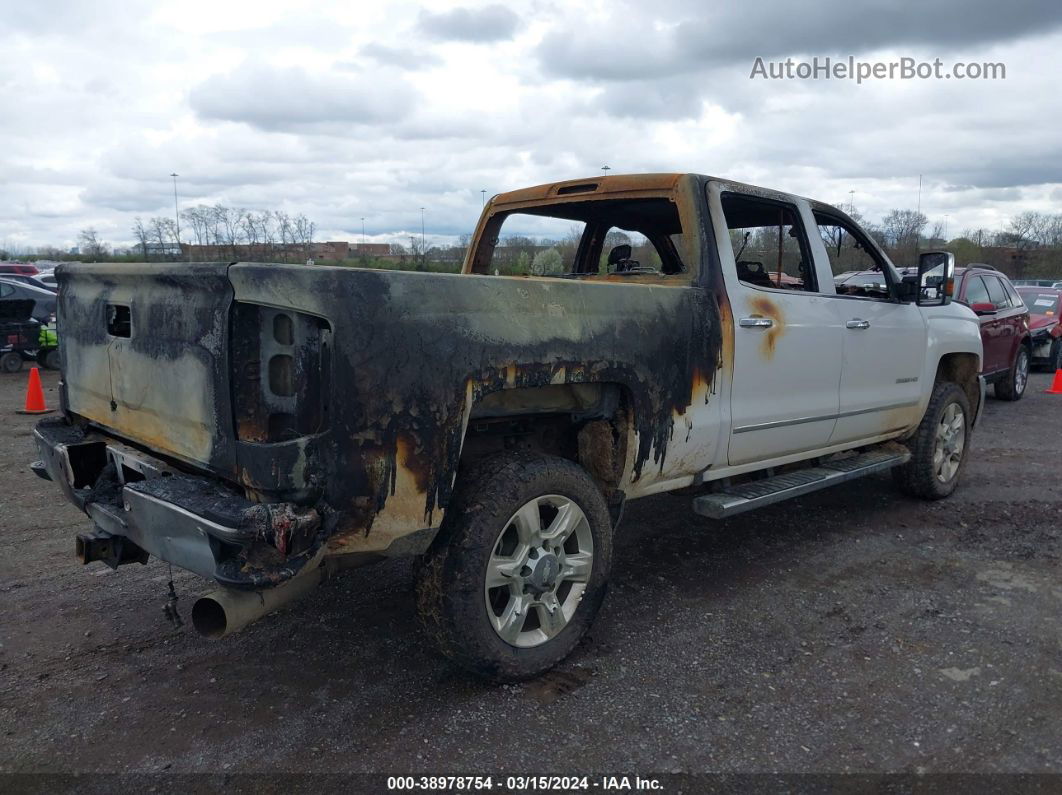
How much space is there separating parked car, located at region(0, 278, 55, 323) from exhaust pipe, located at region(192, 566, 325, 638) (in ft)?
49.0

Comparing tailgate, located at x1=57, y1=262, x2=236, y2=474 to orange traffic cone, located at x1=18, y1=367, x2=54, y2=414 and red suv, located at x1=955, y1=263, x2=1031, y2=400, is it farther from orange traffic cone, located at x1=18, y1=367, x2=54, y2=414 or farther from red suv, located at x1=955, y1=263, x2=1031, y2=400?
red suv, located at x1=955, y1=263, x2=1031, y2=400

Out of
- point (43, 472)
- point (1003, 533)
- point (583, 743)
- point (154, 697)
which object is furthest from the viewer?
point (1003, 533)

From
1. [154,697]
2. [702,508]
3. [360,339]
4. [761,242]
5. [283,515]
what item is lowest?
[154,697]

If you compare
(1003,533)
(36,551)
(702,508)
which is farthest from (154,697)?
(1003,533)

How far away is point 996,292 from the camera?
36.2ft

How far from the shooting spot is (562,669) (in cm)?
347

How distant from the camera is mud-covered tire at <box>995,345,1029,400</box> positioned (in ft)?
37.0

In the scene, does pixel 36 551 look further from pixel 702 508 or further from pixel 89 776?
pixel 702 508

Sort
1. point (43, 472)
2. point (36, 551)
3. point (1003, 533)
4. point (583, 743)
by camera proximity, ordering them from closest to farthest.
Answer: point (583, 743) < point (43, 472) < point (36, 551) < point (1003, 533)

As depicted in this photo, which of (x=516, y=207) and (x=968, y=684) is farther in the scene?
(x=516, y=207)

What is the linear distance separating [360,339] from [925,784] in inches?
91.0

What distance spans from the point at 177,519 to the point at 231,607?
35 centimetres

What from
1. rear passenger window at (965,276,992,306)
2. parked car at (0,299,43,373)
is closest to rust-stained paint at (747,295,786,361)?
rear passenger window at (965,276,992,306)

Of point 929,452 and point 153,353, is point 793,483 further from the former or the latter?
point 153,353
